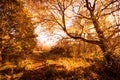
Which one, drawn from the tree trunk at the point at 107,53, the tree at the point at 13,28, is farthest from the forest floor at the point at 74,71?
the tree at the point at 13,28

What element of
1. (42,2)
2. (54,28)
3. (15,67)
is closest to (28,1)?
(42,2)

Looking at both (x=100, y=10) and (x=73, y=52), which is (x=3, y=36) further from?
(x=100, y=10)

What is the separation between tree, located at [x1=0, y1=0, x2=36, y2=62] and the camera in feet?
64.5

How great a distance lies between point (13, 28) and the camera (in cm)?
2066

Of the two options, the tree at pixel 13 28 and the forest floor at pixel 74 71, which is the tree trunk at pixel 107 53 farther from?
the tree at pixel 13 28

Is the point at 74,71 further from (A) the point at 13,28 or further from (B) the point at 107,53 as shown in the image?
(A) the point at 13,28

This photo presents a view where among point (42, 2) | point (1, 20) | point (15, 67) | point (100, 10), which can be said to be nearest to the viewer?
point (100, 10)

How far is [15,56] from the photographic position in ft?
70.4

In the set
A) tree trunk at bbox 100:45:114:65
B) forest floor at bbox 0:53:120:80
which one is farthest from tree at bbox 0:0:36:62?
tree trunk at bbox 100:45:114:65

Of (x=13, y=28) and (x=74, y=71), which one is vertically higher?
(x=13, y=28)

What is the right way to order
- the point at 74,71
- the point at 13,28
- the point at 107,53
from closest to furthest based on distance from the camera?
1. the point at 107,53
2. the point at 74,71
3. the point at 13,28

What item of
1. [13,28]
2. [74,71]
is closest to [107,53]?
[74,71]

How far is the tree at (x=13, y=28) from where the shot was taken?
64.5 feet

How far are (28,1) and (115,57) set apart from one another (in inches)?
299
